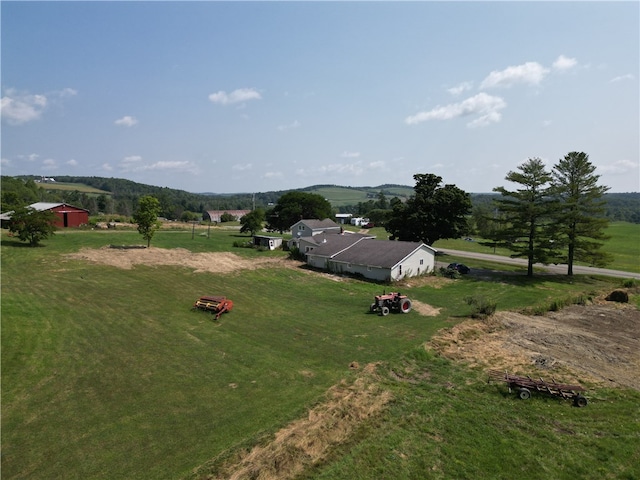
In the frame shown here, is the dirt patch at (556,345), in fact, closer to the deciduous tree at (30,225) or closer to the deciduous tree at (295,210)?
the deciduous tree at (30,225)

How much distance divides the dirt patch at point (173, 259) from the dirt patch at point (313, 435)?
27.8 metres

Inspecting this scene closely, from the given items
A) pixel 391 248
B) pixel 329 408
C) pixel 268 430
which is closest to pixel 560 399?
pixel 329 408

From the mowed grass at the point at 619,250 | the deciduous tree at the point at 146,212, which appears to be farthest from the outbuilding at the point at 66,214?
the mowed grass at the point at 619,250

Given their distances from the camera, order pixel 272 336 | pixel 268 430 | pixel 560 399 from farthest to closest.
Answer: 1. pixel 272 336
2. pixel 560 399
3. pixel 268 430

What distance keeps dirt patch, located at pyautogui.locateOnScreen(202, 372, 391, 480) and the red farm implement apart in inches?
478

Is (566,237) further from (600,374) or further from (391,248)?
(600,374)

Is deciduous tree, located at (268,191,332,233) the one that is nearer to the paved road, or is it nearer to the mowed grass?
the mowed grass

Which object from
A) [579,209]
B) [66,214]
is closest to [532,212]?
[579,209]

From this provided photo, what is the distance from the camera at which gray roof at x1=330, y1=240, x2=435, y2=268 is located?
135 feet

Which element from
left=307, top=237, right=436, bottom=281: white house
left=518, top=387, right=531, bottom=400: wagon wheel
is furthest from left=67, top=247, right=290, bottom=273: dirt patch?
left=518, top=387, right=531, bottom=400: wagon wheel

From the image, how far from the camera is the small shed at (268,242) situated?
193 feet

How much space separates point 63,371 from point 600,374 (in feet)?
81.2

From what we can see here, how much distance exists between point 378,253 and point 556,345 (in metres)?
23.4

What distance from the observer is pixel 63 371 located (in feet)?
54.1
